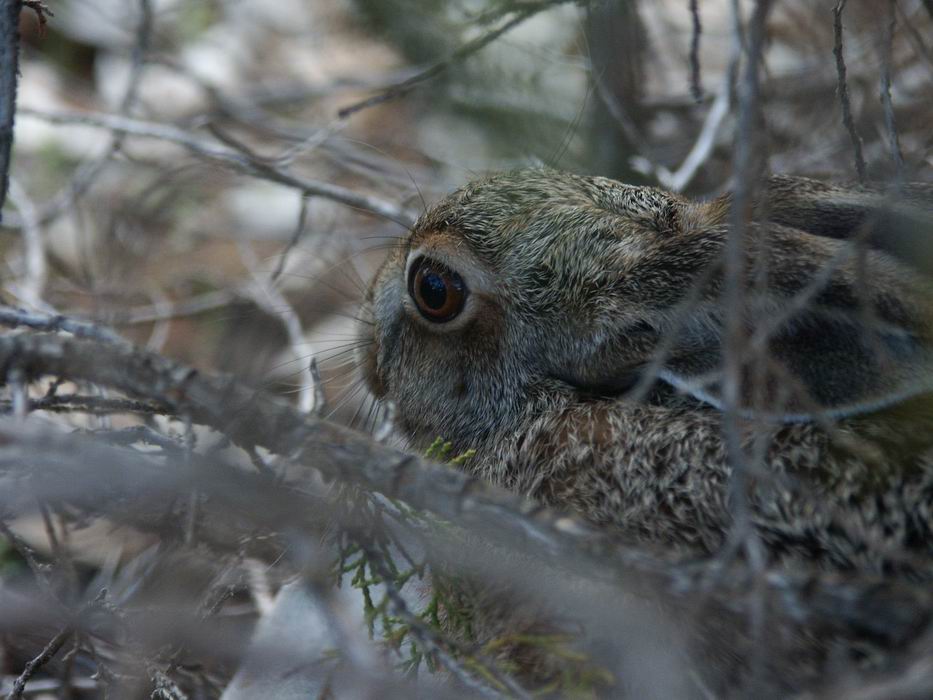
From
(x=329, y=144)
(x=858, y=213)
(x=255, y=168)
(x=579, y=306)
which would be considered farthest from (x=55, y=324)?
(x=329, y=144)

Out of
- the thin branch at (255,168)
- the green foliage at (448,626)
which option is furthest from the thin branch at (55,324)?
the thin branch at (255,168)

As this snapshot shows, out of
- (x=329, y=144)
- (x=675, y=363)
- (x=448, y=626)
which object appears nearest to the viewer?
(x=675, y=363)

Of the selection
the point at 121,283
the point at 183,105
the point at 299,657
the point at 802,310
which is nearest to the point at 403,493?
the point at 299,657

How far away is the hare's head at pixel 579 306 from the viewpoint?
6.59ft

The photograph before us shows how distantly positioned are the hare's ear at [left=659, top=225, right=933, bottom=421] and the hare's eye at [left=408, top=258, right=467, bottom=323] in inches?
34.0

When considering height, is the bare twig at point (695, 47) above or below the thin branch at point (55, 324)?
above

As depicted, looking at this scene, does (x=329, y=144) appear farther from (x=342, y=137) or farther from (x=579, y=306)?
(x=579, y=306)

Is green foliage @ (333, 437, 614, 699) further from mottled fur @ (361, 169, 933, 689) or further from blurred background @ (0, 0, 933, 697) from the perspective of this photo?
blurred background @ (0, 0, 933, 697)

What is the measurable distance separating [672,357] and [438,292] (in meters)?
0.80

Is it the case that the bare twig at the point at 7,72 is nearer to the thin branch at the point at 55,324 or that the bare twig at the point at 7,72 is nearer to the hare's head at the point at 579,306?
the thin branch at the point at 55,324

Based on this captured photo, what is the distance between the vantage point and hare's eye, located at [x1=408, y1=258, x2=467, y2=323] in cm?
278

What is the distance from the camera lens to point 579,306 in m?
2.64

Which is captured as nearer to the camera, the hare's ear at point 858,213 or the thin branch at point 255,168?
the hare's ear at point 858,213

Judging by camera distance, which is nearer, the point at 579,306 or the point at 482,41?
the point at 579,306
